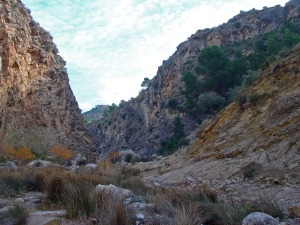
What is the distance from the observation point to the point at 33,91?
29609 mm

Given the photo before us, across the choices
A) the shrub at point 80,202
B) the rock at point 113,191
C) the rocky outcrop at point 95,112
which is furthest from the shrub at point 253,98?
the rocky outcrop at point 95,112

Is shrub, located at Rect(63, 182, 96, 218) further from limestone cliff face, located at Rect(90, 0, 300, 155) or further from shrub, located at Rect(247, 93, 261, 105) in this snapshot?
limestone cliff face, located at Rect(90, 0, 300, 155)

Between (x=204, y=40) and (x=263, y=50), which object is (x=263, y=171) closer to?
(x=263, y=50)

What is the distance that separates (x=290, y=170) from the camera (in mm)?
7516

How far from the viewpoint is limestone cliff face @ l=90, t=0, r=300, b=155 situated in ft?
147

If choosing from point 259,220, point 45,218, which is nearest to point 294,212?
point 259,220

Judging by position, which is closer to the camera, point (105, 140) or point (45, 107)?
point (45, 107)

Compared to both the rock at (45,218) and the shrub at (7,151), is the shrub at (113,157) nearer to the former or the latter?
the shrub at (7,151)

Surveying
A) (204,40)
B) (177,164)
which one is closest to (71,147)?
(177,164)

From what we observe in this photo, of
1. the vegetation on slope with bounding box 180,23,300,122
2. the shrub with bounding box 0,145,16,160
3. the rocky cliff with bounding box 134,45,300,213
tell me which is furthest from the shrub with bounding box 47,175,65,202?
the vegetation on slope with bounding box 180,23,300,122

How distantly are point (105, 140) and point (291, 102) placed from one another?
2372 inches

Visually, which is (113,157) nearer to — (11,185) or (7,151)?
(7,151)

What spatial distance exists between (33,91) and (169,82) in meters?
27.3

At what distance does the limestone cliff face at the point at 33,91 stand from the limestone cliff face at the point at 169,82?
12.6m
